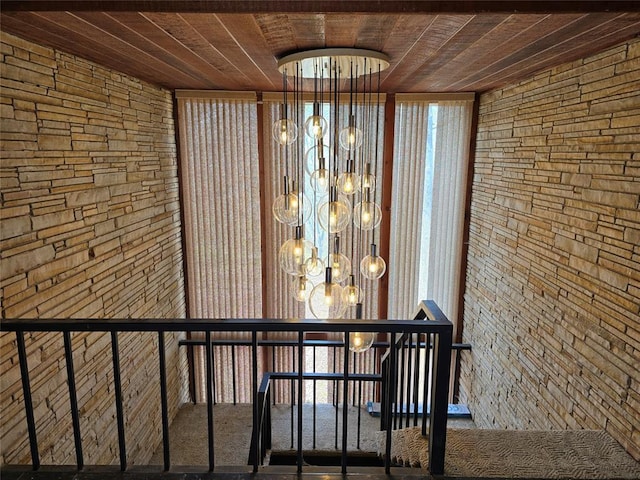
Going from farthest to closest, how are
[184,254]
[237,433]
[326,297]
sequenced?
1. [184,254]
2. [237,433]
3. [326,297]

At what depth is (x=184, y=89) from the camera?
13.1ft

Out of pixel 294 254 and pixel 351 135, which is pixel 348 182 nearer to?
pixel 351 135

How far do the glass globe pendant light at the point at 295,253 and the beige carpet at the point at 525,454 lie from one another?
1.06 m

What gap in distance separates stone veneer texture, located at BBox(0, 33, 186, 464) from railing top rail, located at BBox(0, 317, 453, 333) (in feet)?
2.30

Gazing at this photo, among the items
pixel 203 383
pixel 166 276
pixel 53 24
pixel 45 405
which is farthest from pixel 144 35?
pixel 203 383

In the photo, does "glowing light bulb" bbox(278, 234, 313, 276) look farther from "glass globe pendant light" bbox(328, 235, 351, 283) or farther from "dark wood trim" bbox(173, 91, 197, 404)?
"dark wood trim" bbox(173, 91, 197, 404)

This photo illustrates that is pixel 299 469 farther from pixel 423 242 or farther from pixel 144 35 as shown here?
pixel 423 242

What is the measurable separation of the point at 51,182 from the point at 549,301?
3.09 meters

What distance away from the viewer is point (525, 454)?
1.98 metres

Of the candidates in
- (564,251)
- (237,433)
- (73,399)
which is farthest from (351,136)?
(237,433)

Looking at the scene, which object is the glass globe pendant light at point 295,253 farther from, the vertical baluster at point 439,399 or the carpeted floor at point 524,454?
the vertical baluster at point 439,399

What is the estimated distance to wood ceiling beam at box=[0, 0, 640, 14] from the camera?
1645 mm

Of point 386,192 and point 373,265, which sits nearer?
point 373,265

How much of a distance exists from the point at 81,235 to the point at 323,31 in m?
1.85
